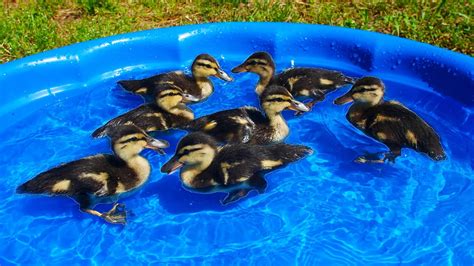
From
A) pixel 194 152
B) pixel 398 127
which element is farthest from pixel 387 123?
pixel 194 152

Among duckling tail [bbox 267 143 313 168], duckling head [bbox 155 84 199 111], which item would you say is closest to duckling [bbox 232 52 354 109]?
duckling head [bbox 155 84 199 111]

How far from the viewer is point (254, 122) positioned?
4.11 meters

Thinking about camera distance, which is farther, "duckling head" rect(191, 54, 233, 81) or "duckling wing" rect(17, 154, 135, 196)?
"duckling head" rect(191, 54, 233, 81)

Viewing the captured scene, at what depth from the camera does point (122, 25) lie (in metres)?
5.61

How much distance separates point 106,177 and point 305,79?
165 centimetres

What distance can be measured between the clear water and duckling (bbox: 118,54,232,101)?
43cm

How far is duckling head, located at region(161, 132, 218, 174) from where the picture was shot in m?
3.53

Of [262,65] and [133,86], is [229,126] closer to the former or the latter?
[262,65]

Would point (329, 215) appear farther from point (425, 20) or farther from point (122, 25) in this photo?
point (122, 25)

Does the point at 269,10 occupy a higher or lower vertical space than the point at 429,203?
higher

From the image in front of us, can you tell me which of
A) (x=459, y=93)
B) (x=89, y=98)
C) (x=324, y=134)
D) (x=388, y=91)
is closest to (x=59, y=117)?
(x=89, y=98)

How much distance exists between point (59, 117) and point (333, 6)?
8.67 ft

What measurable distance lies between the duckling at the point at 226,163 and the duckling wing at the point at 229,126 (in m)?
0.23

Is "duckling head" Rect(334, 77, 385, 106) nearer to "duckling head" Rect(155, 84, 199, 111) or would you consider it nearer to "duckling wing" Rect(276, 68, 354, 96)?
"duckling wing" Rect(276, 68, 354, 96)
